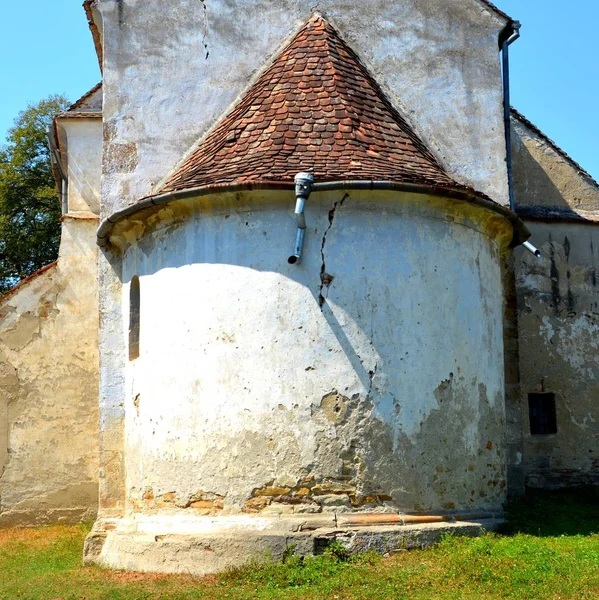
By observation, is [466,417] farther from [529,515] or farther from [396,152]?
[396,152]

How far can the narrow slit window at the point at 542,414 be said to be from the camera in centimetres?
1498

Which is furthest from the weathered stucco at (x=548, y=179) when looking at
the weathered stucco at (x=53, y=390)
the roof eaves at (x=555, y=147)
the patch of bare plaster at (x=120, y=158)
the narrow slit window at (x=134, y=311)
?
the weathered stucco at (x=53, y=390)

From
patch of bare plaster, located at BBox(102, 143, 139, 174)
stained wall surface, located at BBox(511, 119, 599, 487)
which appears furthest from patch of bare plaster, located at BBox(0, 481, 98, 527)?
stained wall surface, located at BBox(511, 119, 599, 487)

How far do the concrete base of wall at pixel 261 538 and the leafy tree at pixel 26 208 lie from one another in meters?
20.3

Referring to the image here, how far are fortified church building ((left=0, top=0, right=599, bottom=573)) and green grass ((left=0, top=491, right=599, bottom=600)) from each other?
295mm

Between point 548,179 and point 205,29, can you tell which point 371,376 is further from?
point 548,179

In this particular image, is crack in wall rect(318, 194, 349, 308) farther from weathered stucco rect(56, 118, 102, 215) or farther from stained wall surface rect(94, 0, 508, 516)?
weathered stucco rect(56, 118, 102, 215)

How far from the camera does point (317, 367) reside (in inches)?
392

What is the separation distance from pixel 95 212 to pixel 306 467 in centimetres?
679

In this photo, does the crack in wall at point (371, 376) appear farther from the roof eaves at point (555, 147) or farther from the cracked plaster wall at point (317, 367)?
the roof eaves at point (555, 147)

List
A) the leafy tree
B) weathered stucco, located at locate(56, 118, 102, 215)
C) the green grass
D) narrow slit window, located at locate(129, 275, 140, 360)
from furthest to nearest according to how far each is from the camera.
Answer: the leafy tree < weathered stucco, located at locate(56, 118, 102, 215) < narrow slit window, located at locate(129, 275, 140, 360) < the green grass

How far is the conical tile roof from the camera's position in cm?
1043

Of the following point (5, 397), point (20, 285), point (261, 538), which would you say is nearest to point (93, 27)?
point (20, 285)

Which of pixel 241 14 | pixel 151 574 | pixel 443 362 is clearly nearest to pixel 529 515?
pixel 443 362
